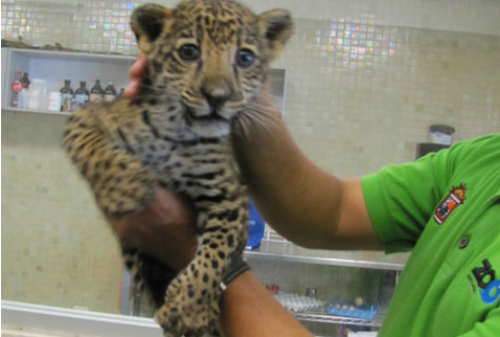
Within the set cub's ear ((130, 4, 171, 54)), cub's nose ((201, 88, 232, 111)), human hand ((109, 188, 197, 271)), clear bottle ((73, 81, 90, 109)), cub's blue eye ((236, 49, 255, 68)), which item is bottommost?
human hand ((109, 188, 197, 271))

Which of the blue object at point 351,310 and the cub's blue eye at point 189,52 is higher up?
the cub's blue eye at point 189,52

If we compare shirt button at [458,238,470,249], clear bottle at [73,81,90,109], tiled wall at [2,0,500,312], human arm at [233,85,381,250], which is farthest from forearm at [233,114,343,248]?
tiled wall at [2,0,500,312]

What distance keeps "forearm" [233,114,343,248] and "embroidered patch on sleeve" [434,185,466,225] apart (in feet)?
0.89

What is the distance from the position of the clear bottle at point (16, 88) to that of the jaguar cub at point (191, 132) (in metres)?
1.97

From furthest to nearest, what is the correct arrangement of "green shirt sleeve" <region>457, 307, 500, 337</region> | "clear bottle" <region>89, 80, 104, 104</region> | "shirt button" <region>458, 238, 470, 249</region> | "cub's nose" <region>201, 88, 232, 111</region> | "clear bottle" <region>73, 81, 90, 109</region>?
"clear bottle" <region>73, 81, 90, 109</region> < "clear bottle" <region>89, 80, 104, 104</region> < "shirt button" <region>458, 238, 470, 249</region> < "cub's nose" <region>201, 88, 232, 111</region> < "green shirt sleeve" <region>457, 307, 500, 337</region>

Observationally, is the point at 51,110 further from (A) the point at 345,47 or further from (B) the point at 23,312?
(A) the point at 345,47

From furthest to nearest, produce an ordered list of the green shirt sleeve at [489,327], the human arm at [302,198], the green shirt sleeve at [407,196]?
the green shirt sleeve at [407,196] < the human arm at [302,198] < the green shirt sleeve at [489,327]

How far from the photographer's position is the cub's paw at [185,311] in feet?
2.98

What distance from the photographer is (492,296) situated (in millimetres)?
797

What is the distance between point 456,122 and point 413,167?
190cm

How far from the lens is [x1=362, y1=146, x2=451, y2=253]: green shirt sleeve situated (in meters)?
1.27

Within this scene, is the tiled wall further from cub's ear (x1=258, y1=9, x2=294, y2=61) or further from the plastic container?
cub's ear (x1=258, y1=9, x2=294, y2=61)

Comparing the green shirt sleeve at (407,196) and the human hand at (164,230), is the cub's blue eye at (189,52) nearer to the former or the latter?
the human hand at (164,230)

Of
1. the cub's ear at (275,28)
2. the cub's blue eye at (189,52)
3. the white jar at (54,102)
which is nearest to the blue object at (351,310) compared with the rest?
the white jar at (54,102)
